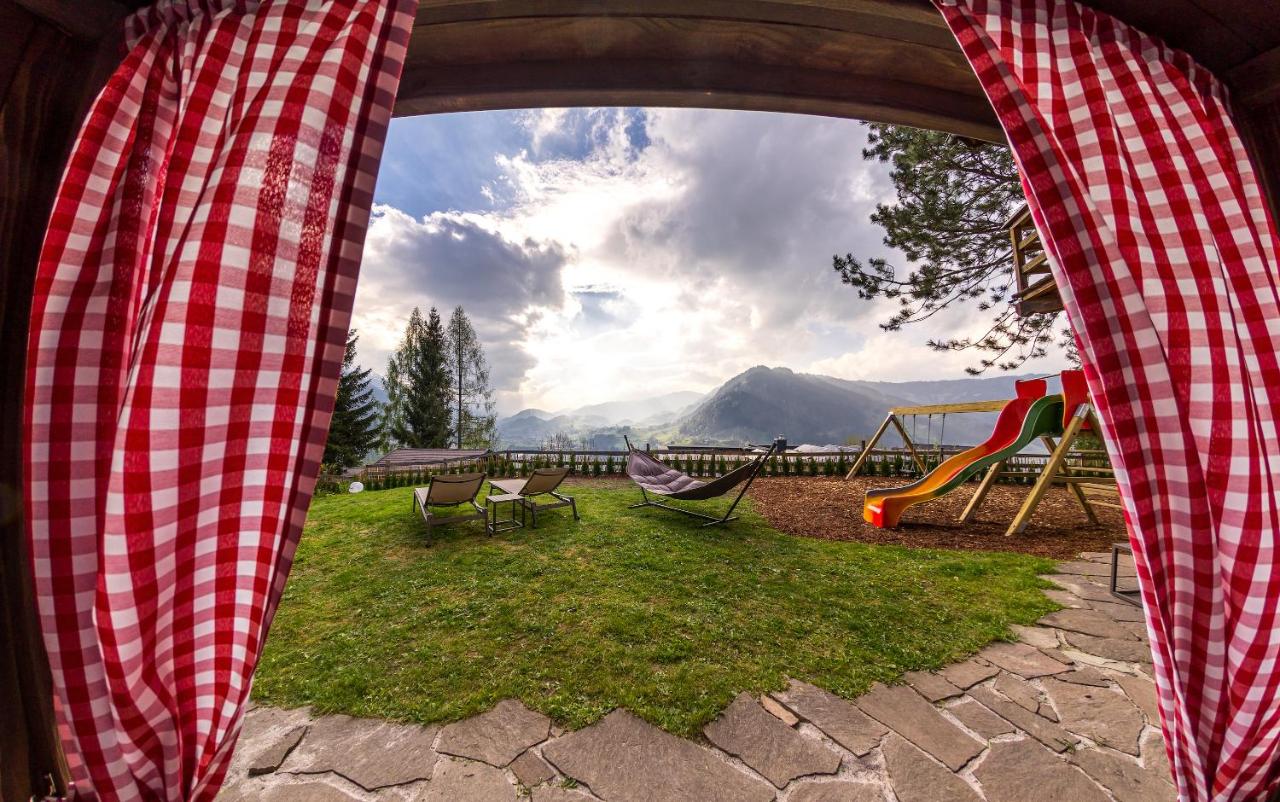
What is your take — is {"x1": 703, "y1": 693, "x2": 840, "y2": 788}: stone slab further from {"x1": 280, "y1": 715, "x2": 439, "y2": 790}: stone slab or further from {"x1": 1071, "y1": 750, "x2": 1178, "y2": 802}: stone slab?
{"x1": 280, "y1": 715, "x2": 439, "y2": 790}: stone slab

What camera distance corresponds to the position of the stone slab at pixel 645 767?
1.36 m

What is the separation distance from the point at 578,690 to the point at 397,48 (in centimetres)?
240

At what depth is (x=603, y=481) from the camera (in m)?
8.79

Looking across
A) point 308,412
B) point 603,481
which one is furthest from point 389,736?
point 603,481

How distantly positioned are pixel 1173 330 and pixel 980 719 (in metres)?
1.71

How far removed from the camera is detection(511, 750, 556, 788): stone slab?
1.40m

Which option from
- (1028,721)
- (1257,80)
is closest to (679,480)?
(1028,721)

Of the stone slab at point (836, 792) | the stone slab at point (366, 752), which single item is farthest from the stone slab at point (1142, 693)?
the stone slab at point (366, 752)

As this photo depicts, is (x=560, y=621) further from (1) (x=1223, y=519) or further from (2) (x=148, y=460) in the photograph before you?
(1) (x=1223, y=519)

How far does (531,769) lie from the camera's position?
1441 mm

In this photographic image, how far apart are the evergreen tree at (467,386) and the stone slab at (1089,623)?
2481 centimetres

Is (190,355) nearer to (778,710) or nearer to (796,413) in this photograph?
(778,710)

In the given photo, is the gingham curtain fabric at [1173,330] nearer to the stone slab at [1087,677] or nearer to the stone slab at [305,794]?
the stone slab at [1087,677]

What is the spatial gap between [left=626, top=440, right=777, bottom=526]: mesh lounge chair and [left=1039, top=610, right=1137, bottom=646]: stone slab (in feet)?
6.74
